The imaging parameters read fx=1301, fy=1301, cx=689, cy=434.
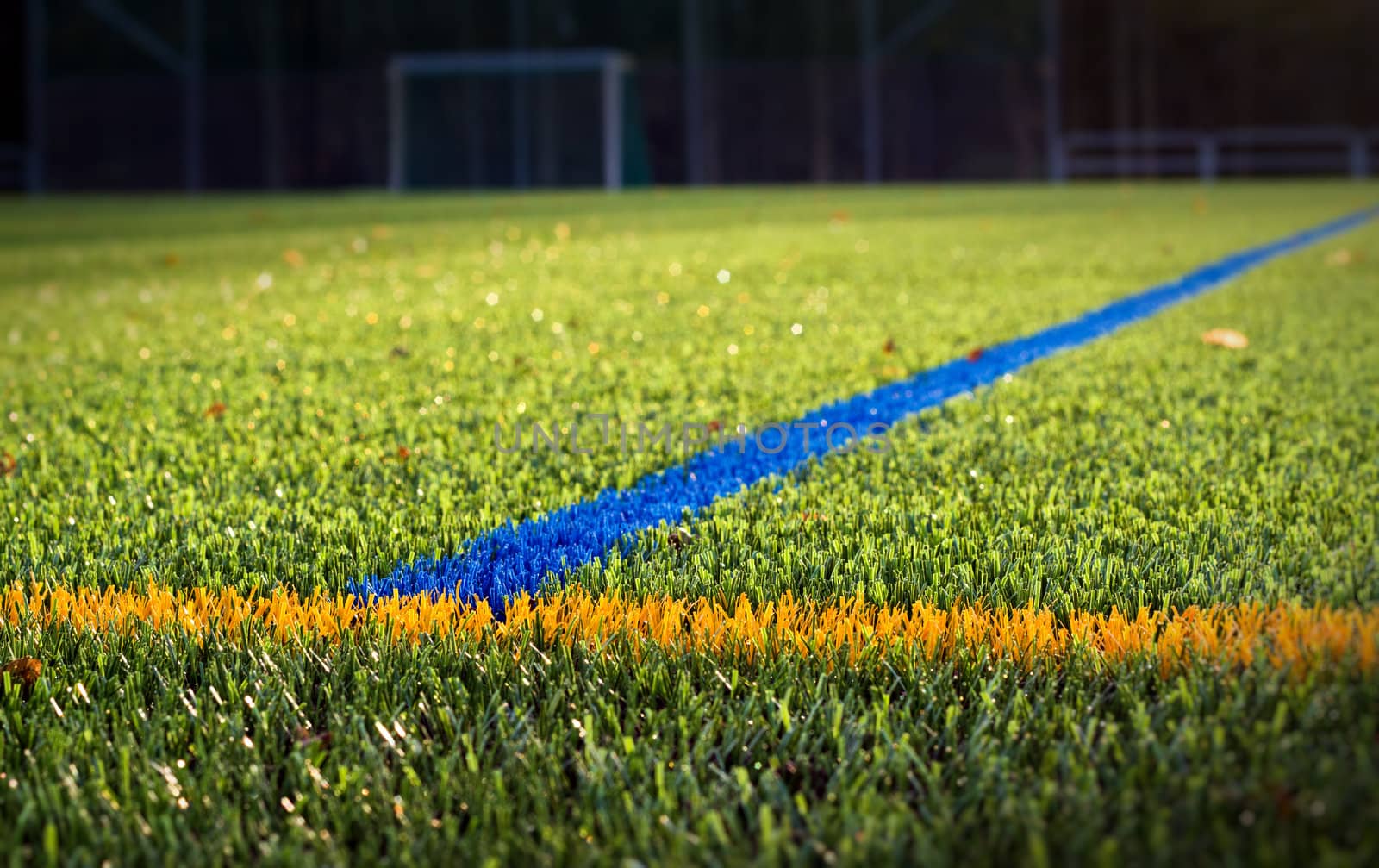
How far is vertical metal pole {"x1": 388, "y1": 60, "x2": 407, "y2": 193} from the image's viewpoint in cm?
2209

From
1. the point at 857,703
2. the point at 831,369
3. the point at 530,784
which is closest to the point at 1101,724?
the point at 857,703

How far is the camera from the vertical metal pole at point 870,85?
2228 cm

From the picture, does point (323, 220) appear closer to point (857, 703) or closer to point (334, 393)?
point (334, 393)

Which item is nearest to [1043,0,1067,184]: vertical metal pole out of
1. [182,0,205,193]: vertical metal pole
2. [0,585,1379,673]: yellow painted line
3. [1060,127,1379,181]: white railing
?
[1060,127,1379,181]: white railing

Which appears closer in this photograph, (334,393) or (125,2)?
(334,393)

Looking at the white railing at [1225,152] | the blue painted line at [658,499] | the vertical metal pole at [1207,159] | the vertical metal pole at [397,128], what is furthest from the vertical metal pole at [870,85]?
the blue painted line at [658,499]

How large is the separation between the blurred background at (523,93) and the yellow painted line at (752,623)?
2078 centimetres

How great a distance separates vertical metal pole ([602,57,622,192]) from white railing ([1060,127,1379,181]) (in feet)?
28.7

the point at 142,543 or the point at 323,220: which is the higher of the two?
the point at 323,220

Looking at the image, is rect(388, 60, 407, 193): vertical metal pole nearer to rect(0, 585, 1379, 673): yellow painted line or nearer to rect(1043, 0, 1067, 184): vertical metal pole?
rect(1043, 0, 1067, 184): vertical metal pole

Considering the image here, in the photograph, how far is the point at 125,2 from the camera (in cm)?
2231

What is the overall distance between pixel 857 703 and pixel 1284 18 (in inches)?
1366

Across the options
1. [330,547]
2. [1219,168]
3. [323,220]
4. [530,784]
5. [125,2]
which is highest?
[125,2]

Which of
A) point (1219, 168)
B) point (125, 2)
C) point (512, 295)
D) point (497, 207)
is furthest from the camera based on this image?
point (1219, 168)
